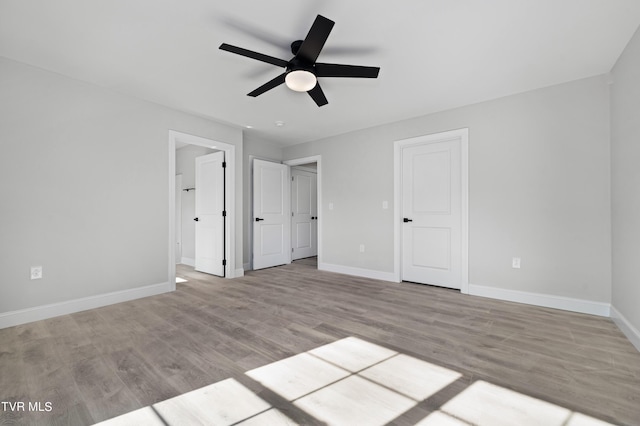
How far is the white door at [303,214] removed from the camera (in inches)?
253

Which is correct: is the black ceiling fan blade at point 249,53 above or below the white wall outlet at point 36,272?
above

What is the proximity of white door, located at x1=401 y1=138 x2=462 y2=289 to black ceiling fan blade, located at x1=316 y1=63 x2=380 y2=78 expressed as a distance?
2.19m

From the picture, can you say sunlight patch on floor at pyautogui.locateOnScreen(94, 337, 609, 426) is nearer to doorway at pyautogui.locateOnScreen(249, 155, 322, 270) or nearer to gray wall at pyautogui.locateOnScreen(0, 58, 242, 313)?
gray wall at pyautogui.locateOnScreen(0, 58, 242, 313)

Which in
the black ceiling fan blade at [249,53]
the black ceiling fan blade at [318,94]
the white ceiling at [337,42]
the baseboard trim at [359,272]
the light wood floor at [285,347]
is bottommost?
the light wood floor at [285,347]

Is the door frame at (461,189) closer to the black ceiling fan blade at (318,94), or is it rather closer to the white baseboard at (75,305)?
the black ceiling fan blade at (318,94)

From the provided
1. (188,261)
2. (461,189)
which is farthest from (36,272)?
(461,189)

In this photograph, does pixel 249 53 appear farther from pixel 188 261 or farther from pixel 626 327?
pixel 188 261

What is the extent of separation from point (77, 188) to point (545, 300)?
541cm

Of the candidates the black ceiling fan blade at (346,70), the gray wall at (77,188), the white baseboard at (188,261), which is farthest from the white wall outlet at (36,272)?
the black ceiling fan blade at (346,70)

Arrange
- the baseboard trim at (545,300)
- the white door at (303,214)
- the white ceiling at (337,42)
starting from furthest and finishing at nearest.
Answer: the white door at (303,214), the baseboard trim at (545,300), the white ceiling at (337,42)

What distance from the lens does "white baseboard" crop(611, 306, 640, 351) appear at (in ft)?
7.32

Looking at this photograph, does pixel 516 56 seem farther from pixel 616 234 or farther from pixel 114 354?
pixel 114 354

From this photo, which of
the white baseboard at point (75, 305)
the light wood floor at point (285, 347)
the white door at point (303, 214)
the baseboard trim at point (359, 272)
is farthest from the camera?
the white door at point (303, 214)

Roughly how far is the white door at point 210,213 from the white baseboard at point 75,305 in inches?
45.4
